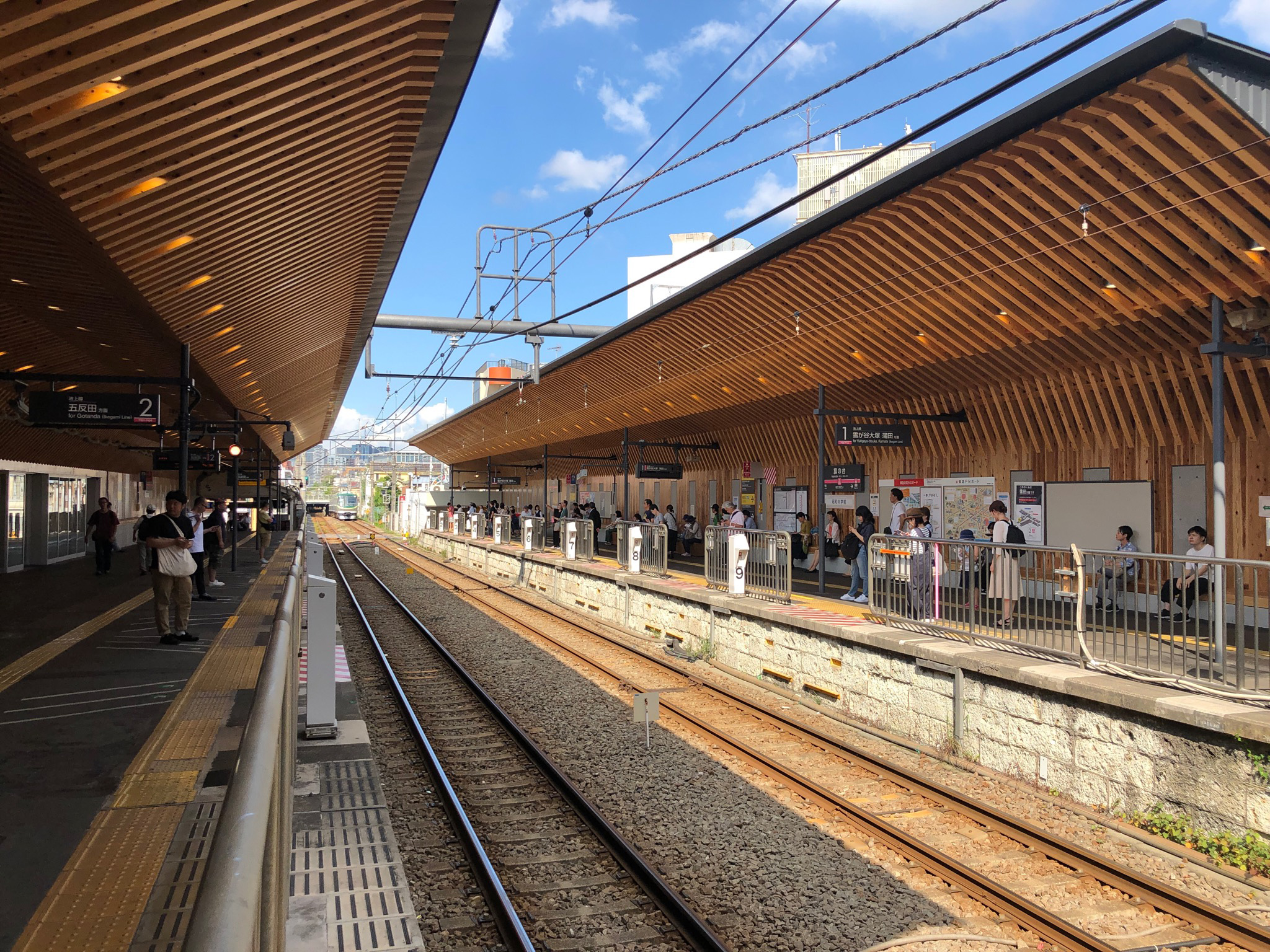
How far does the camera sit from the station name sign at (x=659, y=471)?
84.0ft

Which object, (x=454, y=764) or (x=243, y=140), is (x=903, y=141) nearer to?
(x=243, y=140)

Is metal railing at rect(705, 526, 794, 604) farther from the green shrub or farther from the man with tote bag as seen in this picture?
the man with tote bag

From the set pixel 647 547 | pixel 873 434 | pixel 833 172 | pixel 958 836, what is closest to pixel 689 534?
pixel 647 547

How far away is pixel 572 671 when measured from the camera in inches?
497

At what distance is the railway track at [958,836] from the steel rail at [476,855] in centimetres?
262

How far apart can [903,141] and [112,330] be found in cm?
1063

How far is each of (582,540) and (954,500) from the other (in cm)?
881

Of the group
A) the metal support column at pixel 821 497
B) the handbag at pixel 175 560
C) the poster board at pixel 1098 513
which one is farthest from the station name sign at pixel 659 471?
the handbag at pixel 175 560

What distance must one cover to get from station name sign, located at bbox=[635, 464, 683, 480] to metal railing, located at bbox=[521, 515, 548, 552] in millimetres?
3146

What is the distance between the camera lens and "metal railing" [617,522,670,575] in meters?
16.8

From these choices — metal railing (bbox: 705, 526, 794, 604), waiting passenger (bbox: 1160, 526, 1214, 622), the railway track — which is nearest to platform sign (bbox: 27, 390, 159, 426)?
the railway track

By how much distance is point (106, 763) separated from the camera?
5.87 m

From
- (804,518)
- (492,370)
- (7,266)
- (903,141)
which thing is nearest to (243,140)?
(7,266)

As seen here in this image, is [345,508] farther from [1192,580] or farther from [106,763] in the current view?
[1192,580]
